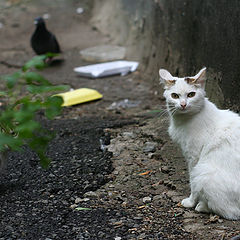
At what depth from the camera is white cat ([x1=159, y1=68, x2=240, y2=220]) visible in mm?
2623

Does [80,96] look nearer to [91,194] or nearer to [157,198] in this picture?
[91,194]

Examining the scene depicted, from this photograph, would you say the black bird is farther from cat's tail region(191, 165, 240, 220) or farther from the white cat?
cat's tail region(191, 165, 240, 220)

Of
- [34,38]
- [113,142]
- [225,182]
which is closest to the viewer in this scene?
[225,182]

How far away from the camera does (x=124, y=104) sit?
5.60 meters

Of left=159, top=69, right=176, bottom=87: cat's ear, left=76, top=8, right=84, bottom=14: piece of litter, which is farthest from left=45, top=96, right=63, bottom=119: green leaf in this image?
left=76, top=8, right=84, bottom=14: piece of litter

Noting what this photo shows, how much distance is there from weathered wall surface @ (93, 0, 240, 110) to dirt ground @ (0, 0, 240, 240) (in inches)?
25.6

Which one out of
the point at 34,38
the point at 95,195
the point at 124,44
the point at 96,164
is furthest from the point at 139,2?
the point at 95,195

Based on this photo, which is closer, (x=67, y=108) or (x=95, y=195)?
(x=95, y=195)

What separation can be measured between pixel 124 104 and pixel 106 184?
2.32m

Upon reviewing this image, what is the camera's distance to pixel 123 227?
8.91 feet

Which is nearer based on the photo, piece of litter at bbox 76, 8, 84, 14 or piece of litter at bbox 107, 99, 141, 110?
piece of litter at bbox 107, 99, 141, 110

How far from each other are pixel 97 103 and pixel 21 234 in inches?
128

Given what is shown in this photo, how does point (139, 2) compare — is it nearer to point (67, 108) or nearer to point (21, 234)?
point (67, 108)

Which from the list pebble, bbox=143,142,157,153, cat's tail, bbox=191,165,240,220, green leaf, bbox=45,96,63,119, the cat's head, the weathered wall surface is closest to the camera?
green leaf, bbox=45,96,63,119
